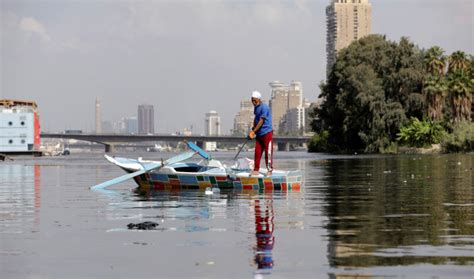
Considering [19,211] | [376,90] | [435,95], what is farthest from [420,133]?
[19,211]

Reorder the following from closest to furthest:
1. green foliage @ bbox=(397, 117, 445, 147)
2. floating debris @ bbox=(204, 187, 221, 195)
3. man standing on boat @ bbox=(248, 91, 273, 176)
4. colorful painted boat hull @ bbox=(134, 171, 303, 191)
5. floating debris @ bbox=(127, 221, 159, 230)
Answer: floating debris @ bbox=(127, 221, 159, 230), floating debris @ bbox=(204, 187, 221, 195), man standing on boat @ bbox=(248, 91, 273, 176), colorful painted boat hull @ bbox=(134, 171, 303, 191), green foliage @ bbox=(397, 117, 445, 147)

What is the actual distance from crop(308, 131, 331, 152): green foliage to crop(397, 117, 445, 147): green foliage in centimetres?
2574

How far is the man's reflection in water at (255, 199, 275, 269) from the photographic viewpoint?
432 inches

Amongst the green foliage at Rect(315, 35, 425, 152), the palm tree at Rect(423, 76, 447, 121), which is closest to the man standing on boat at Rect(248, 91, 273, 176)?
the green foliage at Rect(315, 35, 425, 152)

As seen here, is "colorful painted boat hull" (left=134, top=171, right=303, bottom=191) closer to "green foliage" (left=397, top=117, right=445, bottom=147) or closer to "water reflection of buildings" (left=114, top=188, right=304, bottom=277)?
"water reflection of buildings" (left=114, top=188, right=304, bottom=277)

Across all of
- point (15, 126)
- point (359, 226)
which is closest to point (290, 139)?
point (15, 126)

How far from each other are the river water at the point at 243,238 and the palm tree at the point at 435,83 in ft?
262

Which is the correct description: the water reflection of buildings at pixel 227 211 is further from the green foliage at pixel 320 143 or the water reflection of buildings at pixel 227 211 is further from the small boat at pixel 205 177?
the green foliage at pixel 320 143

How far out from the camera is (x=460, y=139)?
316 ft

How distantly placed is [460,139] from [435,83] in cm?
798

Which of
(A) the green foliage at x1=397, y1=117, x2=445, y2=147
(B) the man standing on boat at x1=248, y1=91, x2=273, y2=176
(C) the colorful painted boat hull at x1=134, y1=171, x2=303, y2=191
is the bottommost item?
(C) the colorful painted boat hull at x1=134, y1=171, x2=303, y2=191

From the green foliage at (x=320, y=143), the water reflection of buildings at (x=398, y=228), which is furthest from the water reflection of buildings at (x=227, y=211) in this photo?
the green foliage at (x=320, y=143)

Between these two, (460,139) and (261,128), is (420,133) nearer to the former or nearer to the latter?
(460,139)

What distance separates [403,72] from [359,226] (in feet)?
293
